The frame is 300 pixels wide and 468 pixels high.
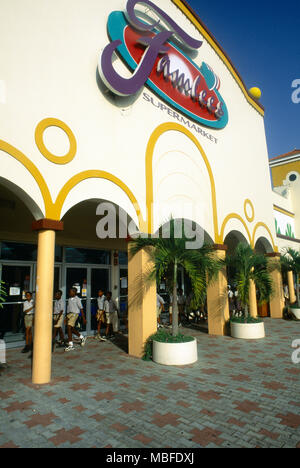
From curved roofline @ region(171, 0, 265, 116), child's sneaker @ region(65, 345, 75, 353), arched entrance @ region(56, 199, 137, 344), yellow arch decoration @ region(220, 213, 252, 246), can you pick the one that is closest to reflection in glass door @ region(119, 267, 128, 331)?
arched entrance @ region(56, 199, 137, 344)

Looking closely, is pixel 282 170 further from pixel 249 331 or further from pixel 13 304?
pixel 13 304

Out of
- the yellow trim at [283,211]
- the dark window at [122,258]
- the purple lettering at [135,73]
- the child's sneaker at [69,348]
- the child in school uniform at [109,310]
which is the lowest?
the child's sneaker at [69,348]

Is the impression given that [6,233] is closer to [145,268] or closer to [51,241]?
[51,241]

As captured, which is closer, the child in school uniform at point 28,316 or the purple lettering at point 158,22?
the child in school uniform at point 28,316

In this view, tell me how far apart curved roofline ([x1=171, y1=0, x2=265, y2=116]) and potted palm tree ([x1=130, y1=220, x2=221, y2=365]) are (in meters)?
9.92

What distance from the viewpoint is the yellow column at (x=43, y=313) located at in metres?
6.30

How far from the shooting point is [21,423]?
4.55 meters

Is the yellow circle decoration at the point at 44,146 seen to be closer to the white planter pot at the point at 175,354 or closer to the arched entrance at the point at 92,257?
the arched entrance at the point at 92,257

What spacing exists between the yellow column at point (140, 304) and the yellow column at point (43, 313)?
278 centimetres

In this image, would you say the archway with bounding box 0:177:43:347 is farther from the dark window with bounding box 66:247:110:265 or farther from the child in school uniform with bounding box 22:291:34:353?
the dark window with bounding box 66:247:110:265

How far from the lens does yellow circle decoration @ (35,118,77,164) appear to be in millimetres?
6660

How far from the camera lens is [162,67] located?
33.9 feet

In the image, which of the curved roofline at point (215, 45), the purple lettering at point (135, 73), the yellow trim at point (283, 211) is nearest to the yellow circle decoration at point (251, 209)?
the curved roofline at point (215, 45)
